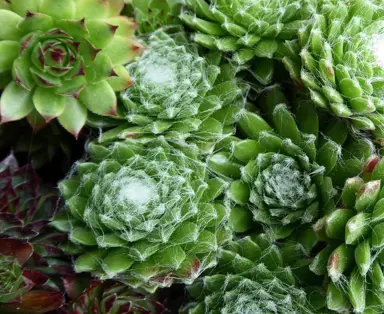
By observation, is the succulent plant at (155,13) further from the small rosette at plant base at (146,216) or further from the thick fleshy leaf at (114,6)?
the small rosette at plant base at (146,216)

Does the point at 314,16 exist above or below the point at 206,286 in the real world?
above

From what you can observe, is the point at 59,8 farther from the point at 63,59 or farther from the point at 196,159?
the point at 196,159

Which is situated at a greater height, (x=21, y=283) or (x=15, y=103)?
(x=15, y=103)

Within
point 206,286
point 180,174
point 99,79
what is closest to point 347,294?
point 206,286

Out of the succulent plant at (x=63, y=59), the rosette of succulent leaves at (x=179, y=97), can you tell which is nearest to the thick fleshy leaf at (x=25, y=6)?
the succulent plant at (x=63, y=59)

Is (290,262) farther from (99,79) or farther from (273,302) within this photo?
(99,79)

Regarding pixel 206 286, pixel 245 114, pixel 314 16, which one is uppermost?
pixel 314 16

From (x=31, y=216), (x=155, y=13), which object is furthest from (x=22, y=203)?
(x=155, y=13)
